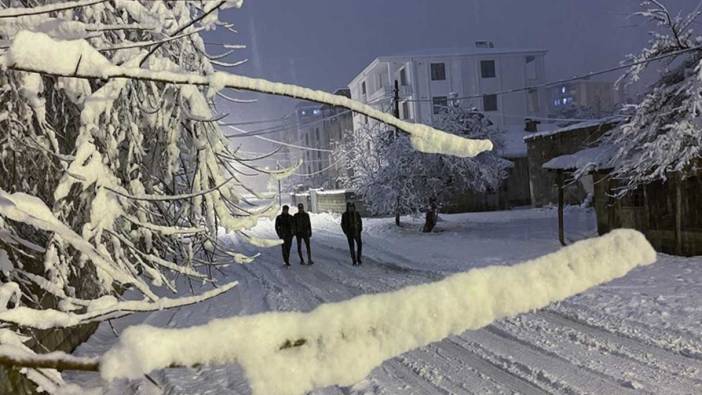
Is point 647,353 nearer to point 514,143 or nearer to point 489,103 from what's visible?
point 514,143

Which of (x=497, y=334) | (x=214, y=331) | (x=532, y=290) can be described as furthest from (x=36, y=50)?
(x=497, y=334)

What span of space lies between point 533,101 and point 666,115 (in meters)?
38.4

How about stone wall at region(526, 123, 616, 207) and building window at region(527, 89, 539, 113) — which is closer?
stone wall at region(526, 123, 616, 207)

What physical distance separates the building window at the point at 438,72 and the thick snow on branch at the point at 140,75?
149 feet

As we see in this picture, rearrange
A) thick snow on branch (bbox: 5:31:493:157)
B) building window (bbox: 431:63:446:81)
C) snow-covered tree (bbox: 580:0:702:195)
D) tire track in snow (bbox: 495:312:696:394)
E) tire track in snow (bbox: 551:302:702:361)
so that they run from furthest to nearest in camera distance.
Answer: building window (bbox: 431:63:446:81), snow-covered tree (bbox: 580:0:702:195), tire track in snow (bbox: 551:302:702:361), tire track in snow (bbox: 495:312:696:394), thick snow on branch (bbox: 5:31:493:157)

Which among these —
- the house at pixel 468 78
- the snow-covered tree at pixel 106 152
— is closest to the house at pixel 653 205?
the snow-covered tree at pixel 106 152

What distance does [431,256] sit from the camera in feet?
51.6

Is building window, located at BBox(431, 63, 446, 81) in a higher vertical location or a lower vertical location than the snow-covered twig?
higher

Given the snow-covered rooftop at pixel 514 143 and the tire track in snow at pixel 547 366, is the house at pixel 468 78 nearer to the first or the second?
the snow-covered rooftop at pixel 514 143

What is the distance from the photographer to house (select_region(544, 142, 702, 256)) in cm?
1229

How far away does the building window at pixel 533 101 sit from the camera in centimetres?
4688

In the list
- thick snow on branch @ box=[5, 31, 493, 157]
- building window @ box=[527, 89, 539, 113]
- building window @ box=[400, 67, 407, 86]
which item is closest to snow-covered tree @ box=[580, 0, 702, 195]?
thick snow on branch @ box=[5, 31, 493, 157]

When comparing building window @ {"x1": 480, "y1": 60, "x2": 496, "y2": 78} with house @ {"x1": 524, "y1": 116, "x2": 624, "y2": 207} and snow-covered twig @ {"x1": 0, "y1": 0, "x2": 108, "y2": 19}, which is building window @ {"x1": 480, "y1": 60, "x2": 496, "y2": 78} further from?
snow-covered twig @ {"x1": 0, "y1": 0, "x2": 108, "y2": 19}

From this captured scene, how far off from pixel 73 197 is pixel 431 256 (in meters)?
13.5
